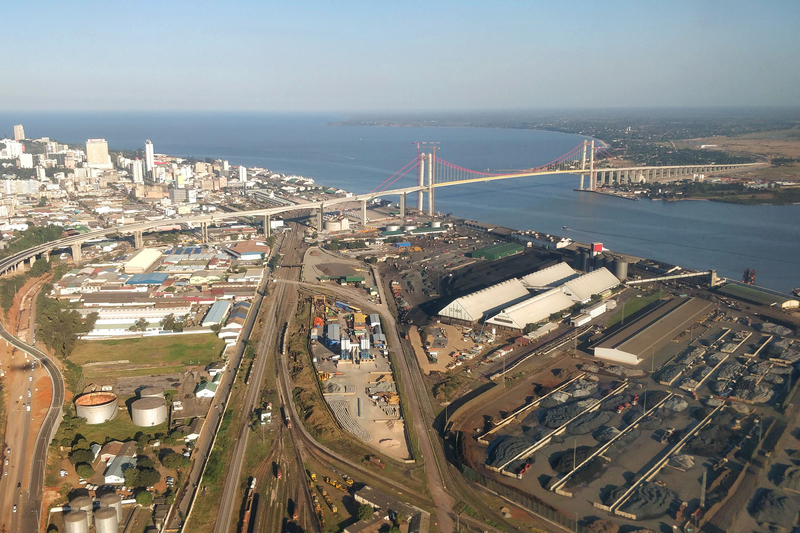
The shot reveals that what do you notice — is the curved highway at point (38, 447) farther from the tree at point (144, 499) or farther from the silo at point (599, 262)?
the silo at point (599, 262)

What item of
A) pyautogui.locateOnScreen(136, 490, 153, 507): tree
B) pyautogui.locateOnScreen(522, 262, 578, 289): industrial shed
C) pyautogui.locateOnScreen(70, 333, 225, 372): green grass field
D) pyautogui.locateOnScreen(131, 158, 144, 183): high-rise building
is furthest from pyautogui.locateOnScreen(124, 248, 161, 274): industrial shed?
pyautogui.locateOnScreen(131, 158, 144, 183): high-rise building

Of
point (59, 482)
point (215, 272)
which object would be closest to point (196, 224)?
point (215, 272)

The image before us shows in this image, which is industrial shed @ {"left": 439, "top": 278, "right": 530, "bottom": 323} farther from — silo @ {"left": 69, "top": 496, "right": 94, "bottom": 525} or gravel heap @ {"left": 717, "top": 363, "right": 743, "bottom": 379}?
silo @ {"left": 69, "top": 496, "right": 94, "bottom": 525}

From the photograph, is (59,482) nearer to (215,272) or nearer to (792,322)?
(215,272)

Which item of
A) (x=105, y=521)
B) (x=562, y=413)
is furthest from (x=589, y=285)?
(x=105, y=521)

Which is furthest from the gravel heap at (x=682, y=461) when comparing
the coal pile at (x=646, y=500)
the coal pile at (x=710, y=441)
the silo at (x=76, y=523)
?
the silo at (x=76, y=523)
